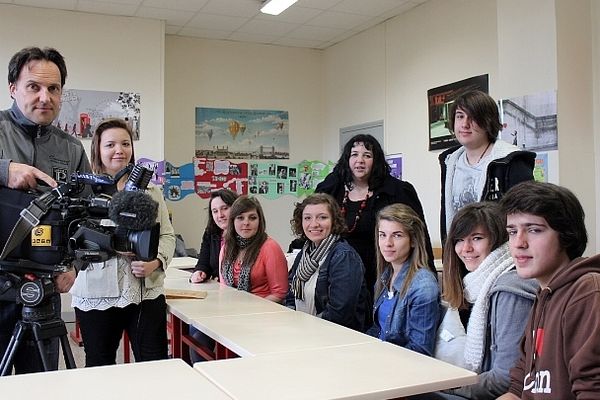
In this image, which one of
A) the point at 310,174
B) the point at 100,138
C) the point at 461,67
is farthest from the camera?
the point at 310,174

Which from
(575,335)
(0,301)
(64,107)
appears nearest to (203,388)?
(0,301)

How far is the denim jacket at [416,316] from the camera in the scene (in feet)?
6.61

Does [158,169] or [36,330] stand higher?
[158,169]

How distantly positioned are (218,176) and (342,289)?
415 centimetres

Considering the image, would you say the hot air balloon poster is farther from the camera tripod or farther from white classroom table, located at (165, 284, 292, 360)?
the camera tripod

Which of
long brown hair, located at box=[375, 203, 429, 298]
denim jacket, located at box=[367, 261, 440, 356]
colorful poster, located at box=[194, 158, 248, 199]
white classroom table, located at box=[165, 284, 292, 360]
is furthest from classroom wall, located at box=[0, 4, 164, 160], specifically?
denim jacket, located at box=[367, 261, 440, 356]

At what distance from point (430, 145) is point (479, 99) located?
2778 mm

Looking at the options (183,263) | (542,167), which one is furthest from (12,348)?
(542,167)

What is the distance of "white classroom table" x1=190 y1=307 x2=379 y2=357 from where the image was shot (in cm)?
182

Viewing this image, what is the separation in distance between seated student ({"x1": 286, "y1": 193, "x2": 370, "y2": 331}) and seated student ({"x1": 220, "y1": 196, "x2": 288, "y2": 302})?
0.15 m

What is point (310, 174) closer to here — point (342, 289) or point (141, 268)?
point (342, 289)

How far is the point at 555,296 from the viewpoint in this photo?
139 cm

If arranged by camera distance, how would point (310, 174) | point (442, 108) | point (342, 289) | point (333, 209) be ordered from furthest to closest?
1. point (310, 174)
2. point (442, 108)
3. point (333, 209)
4. point (342, 289)

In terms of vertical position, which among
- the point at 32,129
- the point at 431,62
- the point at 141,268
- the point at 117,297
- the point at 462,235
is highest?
the point at 431,62
